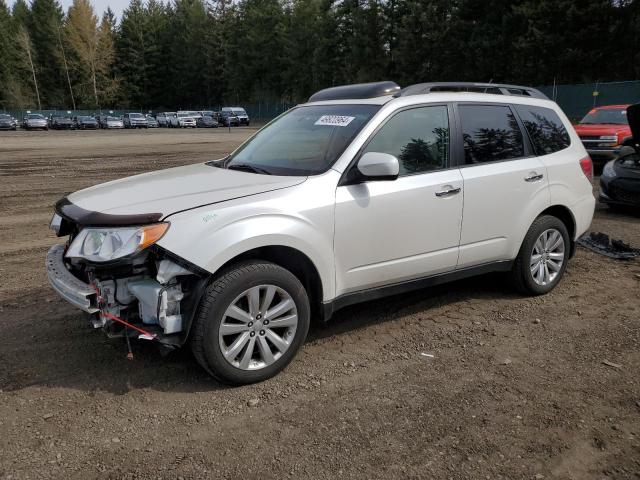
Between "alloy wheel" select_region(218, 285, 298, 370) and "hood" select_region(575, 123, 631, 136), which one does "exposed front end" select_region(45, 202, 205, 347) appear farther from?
"hood" select_region(575, 123, 631, 136)

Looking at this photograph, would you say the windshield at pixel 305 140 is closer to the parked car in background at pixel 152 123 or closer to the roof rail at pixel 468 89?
the roof rail at pixel 468 89

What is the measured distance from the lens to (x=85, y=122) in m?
53.3

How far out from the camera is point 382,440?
2.99m

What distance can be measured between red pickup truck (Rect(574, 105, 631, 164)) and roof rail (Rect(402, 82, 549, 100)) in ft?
32.6

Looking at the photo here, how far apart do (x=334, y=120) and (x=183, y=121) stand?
5443 cm

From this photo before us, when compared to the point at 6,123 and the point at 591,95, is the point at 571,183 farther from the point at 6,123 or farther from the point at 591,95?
the point at 6,123

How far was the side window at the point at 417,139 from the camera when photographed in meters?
4.11

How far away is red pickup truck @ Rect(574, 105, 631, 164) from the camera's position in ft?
45.9

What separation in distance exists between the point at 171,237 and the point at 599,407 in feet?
9.05

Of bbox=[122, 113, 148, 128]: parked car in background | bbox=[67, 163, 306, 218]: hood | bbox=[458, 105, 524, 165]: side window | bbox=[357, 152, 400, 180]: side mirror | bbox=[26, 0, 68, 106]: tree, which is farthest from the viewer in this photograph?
bbox=[26, 0, 68, 106]: tree

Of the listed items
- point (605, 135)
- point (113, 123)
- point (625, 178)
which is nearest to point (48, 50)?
point (113, 123)

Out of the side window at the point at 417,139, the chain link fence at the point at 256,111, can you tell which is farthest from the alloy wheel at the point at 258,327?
the chain link fence at the point at 256,111

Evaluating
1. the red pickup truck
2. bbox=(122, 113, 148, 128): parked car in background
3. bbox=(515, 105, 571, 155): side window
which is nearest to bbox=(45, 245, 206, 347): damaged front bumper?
bbox=(515, 105, 571, 155): side window

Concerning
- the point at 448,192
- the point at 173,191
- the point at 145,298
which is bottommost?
the point at 145,298
